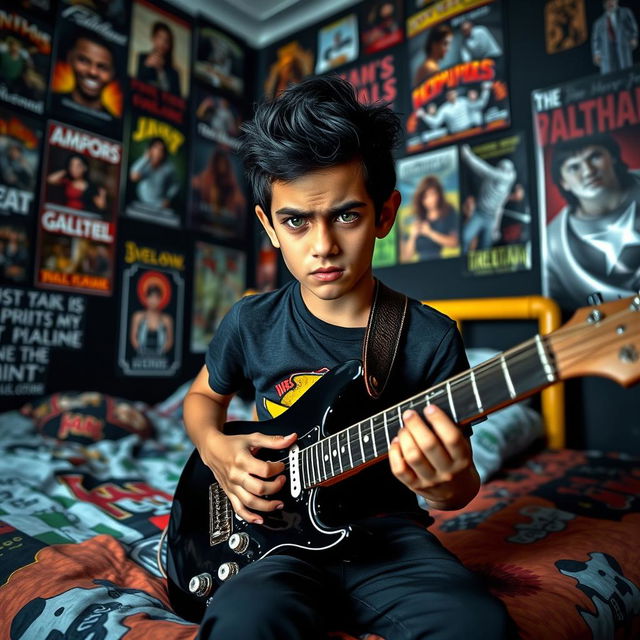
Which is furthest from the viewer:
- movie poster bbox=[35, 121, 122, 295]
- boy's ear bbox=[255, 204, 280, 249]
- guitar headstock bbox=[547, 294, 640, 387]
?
movie poster bbox=[35, 121, 122, 295]

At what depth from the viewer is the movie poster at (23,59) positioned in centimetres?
219

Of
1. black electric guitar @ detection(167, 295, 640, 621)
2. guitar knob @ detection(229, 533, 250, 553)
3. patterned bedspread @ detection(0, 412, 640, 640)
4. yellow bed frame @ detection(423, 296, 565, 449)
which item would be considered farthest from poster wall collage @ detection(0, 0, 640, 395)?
guitar knob @ detection(229, 533, 250, 553)

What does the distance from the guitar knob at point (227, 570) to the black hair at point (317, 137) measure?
614 millimetres

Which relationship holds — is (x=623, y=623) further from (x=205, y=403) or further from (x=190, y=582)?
(x=205, y=403)

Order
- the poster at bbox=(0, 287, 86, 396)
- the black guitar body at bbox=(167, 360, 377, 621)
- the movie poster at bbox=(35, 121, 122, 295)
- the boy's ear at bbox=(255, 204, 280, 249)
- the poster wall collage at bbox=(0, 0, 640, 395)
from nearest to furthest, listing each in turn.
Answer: the black guitar body at bbox=(167, 360, 377, 621), the boy's ear at bbox=(255, 204, 280, 249), the poster wall collage at bbox=(0, 0, 640, 395), the poster at bbox=(0, 287, 86, 396), the movie poster at bbox=(35, 121, 122, 295)

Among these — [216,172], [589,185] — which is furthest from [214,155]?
[589,185]

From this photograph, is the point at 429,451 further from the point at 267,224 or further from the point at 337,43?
the point at 337,43

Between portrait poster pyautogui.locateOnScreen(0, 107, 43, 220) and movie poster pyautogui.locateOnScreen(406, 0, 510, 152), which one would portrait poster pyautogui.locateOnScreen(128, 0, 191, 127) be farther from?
movie poster pyautogui.locateOnScreen(406, 0, 510, 152)

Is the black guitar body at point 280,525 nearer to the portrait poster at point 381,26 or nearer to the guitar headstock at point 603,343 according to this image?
the guitar headstock at point 603,343

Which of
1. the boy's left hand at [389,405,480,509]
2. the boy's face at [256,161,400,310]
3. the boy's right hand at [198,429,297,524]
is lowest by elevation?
the boy's right hand at [198,429,297,524]

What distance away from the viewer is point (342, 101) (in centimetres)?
95

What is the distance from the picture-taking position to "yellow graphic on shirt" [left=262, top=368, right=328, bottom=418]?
3.12 feet

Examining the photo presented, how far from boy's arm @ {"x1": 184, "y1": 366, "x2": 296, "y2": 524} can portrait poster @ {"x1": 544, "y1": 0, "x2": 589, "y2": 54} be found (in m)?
2.11

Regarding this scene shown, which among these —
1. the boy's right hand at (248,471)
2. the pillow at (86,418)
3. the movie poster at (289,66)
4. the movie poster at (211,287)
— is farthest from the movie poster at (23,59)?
the boy's right hand at (248,471)
